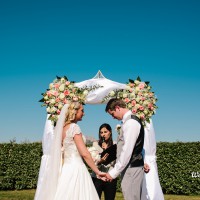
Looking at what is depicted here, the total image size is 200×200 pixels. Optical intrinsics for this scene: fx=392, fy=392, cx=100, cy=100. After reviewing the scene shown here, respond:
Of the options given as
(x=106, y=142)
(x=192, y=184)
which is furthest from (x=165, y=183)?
(x=106, y=142)

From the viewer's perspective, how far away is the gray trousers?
522 centimetres

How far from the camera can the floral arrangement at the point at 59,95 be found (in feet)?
23.3

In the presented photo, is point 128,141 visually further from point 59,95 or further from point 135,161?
point 59,95

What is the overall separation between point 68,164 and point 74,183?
0.91 ft

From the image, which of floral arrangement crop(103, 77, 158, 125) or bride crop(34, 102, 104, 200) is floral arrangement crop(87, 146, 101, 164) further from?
floral arrangement crop(103, 77, 158, 125)

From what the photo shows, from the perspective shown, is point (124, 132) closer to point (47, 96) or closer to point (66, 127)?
point (66, 127)

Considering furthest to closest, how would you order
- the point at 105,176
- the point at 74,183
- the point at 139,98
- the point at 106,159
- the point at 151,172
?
the point at 151,172, the point at 139,98, the point at 106,159, the point at 105,176, the point at 74,183

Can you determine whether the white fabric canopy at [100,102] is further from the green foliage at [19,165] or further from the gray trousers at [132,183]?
the green foliage at [19,165]

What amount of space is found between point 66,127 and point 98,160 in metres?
1.13

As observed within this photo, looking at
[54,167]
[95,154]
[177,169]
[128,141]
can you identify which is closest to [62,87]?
[95,154]

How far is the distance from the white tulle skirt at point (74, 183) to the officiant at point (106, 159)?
794 mm

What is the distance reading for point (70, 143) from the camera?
212 inches

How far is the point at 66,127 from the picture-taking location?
5410mm

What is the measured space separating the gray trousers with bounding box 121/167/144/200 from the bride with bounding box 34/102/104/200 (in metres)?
0.50
